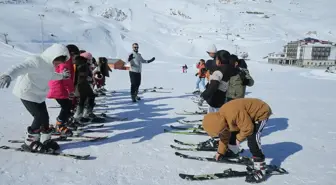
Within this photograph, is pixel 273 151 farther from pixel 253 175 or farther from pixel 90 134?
pixel 90 134

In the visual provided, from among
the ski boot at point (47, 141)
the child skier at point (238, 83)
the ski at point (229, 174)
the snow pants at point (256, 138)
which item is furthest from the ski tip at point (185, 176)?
the child skier at point (238, 83)

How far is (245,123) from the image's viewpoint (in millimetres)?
3854

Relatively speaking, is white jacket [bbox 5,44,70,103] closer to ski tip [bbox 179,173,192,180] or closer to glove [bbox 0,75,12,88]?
glove [bbox 0,75,12,88]

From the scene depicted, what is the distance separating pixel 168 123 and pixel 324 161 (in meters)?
3.58

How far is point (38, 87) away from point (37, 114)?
0.43m

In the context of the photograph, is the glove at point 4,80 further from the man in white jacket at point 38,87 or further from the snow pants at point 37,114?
the snow pants at point 37,114

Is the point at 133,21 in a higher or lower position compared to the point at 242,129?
higher

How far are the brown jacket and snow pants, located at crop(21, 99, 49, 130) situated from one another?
2.55 meters

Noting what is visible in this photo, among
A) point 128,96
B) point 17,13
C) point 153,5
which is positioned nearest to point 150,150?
point 128,96

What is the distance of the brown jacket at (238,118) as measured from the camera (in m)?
3.85

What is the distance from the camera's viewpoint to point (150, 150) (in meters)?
5.20

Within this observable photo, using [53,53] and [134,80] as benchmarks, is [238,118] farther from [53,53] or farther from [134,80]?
[134,80]

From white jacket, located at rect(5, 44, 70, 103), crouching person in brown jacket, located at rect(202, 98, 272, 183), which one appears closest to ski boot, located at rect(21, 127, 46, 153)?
white jacket, located at rect(5, 44, 70, 103)

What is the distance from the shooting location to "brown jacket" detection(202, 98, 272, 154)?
3.85 meters
